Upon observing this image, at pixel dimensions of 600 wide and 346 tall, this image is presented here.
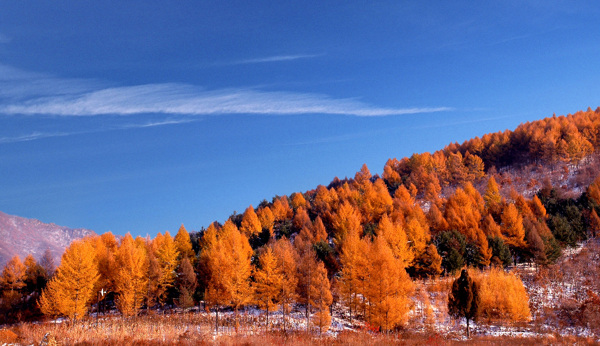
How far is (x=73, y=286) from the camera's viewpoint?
3597cm

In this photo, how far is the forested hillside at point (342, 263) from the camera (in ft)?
115

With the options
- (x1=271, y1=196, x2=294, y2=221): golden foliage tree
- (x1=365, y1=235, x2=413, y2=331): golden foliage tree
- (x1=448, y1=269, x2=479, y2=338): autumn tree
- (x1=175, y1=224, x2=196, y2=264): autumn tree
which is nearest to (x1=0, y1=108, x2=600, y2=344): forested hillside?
(x1=365, y1=235, x2=413, y2=331): golden foliage tree

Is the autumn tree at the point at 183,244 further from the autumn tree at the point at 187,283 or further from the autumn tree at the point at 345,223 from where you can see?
the autumn tree at the point at 345,223

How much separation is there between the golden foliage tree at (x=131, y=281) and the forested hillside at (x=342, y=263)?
0.12 meters

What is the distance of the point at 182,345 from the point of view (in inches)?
515

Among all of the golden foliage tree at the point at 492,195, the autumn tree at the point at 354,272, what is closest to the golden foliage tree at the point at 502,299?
the autumn tree at the point at 354,272

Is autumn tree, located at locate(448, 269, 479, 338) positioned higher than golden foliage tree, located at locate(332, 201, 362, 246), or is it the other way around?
golden foliage tree, located at locate(332, 201, 362, 246)

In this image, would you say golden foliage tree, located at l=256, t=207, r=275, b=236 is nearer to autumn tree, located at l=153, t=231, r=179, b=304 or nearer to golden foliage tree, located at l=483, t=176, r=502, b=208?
autumn tree, located at l=153, t=231, r=179, b=304

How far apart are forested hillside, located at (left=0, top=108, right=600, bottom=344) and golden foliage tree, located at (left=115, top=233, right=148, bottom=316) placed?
12 centimetres

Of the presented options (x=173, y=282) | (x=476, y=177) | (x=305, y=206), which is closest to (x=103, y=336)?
(x=173, y=282)

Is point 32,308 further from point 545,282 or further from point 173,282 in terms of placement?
point 545,282

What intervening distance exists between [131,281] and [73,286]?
523 centimetres

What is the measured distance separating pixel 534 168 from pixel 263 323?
88.9 meters

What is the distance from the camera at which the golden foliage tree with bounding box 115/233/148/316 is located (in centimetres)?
3816
